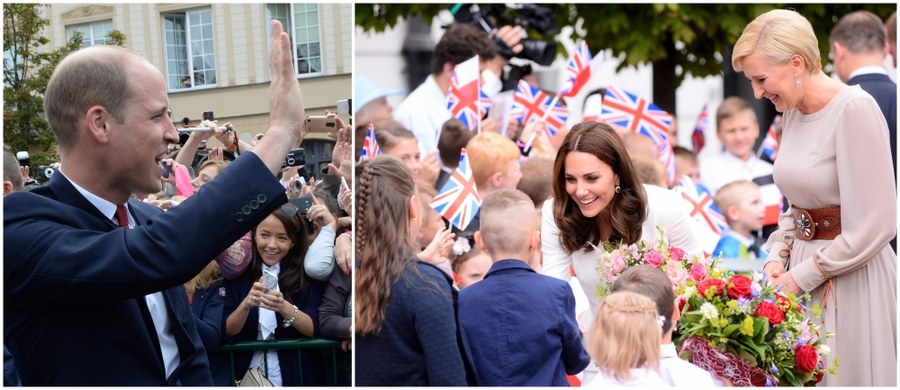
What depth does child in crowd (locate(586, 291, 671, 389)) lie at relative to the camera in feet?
12.1

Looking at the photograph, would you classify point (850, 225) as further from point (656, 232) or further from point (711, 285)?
point (656, 232)

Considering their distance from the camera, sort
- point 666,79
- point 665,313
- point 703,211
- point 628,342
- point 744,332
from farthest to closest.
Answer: point 666,79
point 703,211
point 744,332
point 665,313
point 628,342

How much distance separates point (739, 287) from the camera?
165 inches

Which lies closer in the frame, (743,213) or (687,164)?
(743,213)

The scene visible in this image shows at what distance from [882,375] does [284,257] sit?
2.37 meters

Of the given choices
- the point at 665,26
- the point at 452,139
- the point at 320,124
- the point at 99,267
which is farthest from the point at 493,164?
the point at 665,26

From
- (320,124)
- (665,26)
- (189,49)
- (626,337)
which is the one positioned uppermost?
(665,26)

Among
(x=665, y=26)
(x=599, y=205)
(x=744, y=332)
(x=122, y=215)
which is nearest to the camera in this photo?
(x=122, y=215)

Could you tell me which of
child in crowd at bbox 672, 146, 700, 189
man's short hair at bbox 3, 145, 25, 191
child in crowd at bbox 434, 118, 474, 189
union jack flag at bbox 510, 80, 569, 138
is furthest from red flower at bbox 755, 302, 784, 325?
child in crowd at bbox 672, 146, 700, 189

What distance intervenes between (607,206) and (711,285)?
0.75 metres

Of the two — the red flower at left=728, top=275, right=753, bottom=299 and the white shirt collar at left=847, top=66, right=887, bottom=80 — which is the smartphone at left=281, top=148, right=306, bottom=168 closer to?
the red flower at left=728, top=275, right=753, bottom=299

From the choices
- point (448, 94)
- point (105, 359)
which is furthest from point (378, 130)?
point (105, 359)

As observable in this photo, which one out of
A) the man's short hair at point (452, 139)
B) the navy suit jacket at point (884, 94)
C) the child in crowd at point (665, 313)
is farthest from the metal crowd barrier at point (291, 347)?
the man's short hair at point (452, 139)

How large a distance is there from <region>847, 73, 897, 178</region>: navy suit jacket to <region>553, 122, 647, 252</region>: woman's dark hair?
1415 mm
